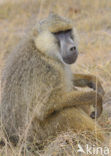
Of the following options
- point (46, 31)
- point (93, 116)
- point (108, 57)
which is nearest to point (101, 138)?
point (93, 116)

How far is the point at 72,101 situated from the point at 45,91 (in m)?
0.30

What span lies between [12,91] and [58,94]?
49 cm

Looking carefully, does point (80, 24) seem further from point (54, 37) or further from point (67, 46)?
point (67, 46)

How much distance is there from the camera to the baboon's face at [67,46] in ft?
13.2

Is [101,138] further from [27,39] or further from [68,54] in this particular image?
[27,39]

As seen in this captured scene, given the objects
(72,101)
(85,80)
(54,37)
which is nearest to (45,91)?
(72,101)

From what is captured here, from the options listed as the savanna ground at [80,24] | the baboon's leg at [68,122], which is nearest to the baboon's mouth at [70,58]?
the baboon's leg at [68,122]

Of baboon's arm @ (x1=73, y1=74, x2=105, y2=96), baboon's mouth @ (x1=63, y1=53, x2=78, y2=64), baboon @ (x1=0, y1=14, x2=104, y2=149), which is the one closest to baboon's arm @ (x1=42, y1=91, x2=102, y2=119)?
baboon @ (x1=0, y1=14, x2=104, y2=149)

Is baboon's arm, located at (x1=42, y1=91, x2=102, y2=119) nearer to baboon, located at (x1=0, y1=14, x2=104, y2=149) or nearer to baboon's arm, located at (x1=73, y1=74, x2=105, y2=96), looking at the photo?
baboon, located at (x1=0, y1=14, x2=104, y2=149)

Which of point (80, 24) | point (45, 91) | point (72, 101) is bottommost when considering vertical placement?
point (72, 101)

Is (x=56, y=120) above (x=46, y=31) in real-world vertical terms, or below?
below

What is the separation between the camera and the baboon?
4.05 meters

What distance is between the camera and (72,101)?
4.09 m

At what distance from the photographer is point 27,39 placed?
4.38m
